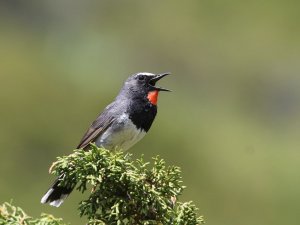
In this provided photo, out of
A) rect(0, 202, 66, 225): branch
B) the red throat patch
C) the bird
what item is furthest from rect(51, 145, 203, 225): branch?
the red throat patch

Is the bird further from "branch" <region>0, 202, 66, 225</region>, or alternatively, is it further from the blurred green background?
the blurred green background

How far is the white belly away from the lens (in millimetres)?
8305

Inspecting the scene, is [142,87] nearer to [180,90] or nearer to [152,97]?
[152,97]

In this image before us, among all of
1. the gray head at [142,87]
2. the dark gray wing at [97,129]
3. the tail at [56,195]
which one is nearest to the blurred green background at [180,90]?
the gray head at [142,87]

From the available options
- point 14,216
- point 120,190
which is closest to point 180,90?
point 120,190

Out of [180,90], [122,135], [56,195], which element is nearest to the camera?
[56,195]

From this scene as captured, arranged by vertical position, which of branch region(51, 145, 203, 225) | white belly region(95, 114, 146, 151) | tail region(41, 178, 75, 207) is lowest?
branch region(51, 145, 203, 225)

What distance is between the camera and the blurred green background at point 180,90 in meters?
26.1

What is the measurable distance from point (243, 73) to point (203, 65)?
3358 mm

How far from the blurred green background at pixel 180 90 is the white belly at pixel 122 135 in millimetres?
11754

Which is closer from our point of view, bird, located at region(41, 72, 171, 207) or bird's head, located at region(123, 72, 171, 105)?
bird, located at region(41, 72, 171, 207)

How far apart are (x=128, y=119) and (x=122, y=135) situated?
0.16 metres

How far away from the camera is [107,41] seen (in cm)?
4291

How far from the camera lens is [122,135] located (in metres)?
8.36
